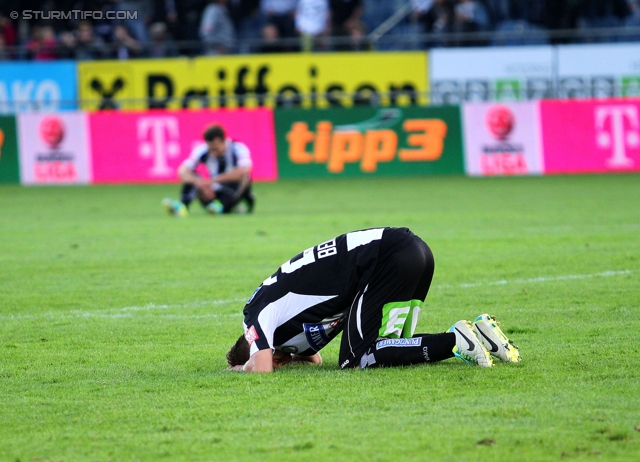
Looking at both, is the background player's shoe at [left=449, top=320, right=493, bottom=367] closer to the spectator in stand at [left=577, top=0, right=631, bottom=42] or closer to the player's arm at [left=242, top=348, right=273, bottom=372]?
the player's arm at [left=242, top=348, right=273, bottom=372]

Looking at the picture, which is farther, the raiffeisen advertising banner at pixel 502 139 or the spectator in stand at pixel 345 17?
the spectator in stand at pixel 345 17

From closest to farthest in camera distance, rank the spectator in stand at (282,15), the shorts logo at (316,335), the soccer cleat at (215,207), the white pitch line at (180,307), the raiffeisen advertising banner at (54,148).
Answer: the shorts logo at (316,335) < the white pitch line at (180,307) < the soccer cleat at (215,207) < the raiffeisen advertising banner at (54,148) < the spectator in stand at (282,15)

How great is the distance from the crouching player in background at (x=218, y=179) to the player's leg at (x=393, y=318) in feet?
33.3

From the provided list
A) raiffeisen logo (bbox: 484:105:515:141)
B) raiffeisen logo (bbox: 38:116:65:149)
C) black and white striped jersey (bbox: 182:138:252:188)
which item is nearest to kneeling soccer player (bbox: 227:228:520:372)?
black and white striped jersey (bbox: 182:138:252:188)

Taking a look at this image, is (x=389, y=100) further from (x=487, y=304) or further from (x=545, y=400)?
(x=545, y=400)

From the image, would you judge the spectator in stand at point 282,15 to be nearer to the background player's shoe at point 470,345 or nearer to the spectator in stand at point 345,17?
the spectator in stand at point 345,17

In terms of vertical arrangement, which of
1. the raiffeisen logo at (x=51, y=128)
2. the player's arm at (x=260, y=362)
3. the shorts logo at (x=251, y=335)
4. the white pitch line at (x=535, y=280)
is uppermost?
the raiffeisen logo at (x=51, y=128)

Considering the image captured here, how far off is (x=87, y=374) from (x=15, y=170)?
58.6ft

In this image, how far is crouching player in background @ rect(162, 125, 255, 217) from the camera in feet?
53.1

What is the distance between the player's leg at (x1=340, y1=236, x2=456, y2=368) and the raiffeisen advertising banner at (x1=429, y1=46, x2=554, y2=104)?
2011 centimetres

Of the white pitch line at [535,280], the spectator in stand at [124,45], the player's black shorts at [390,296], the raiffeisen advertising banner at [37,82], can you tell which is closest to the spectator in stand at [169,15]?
the spectator in stand at [124,45]

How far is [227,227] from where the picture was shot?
48.3 ft

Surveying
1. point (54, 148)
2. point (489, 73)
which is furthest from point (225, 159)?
point (489, 73)

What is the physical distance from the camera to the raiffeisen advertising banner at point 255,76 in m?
26.1
